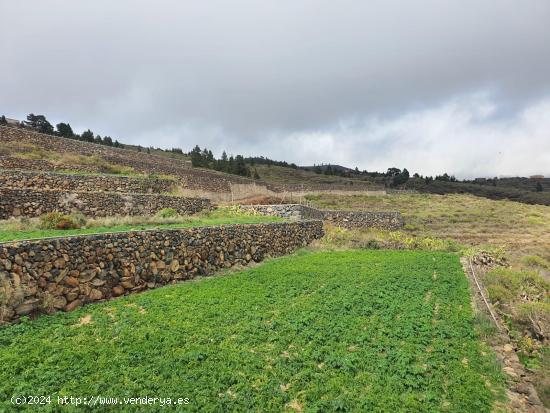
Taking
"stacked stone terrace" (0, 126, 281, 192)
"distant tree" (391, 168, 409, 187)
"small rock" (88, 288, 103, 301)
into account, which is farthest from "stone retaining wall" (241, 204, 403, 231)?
"distant tree" (391, 168, 409, 187)

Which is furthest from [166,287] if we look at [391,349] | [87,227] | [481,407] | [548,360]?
[548,360]

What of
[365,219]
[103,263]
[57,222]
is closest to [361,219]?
[365,219]

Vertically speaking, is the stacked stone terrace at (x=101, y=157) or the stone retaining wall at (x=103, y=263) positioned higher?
the stacked stone terrace at (x=101, y=157)

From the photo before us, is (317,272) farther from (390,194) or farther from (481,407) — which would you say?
(390,194)

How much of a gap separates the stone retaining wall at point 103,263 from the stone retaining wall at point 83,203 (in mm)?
6318

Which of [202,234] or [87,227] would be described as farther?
[202,234]

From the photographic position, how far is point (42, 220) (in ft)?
45.6

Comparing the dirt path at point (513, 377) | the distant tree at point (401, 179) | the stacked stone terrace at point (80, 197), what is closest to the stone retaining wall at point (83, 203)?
the stacked stone terrace at point (80, 197)

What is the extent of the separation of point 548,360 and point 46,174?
21.9 m

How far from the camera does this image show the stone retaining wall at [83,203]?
16109 millimetres

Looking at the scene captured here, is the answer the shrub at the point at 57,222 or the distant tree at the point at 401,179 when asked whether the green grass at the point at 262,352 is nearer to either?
the shrub at the point at 57,222

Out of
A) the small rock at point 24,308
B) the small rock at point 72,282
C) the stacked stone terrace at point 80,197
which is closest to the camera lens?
the small rock at point 24,308

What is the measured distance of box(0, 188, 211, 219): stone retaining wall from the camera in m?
16.1

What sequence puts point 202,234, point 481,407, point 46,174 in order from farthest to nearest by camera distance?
point 46,174 → point 202,234 → point 481,407
